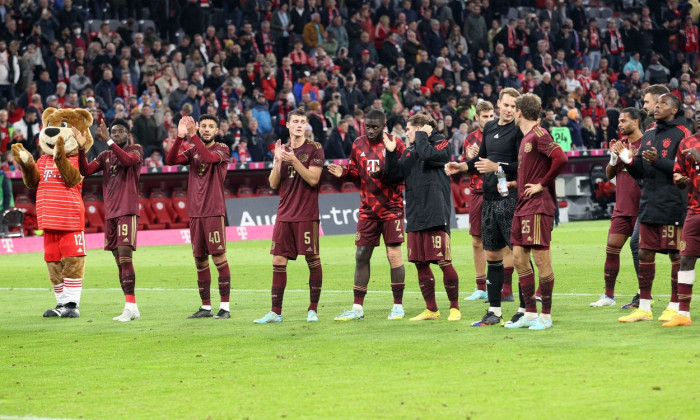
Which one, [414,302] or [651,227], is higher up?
[651,227]

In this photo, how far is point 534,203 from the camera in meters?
10.5

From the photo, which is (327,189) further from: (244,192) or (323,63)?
(323,63)

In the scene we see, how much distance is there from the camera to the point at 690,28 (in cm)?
4053

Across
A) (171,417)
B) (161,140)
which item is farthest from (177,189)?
(171,417)

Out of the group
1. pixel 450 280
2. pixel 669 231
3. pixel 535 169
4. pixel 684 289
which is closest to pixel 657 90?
pixel 669 231

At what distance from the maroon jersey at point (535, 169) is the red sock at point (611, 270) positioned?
7.77 ft

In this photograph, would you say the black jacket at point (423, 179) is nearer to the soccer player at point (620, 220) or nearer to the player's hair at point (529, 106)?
the player's hair at point (529, 106)

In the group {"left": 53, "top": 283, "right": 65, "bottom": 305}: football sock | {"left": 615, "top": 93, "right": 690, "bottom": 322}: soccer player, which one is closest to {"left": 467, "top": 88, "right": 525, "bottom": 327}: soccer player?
{"left": 615, "top": 93, "right": 690, "bottom": 322}: soccer player

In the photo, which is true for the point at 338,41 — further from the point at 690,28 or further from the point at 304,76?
the point at 690,28

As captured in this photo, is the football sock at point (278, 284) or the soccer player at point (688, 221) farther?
the football sock at point (278, 284)

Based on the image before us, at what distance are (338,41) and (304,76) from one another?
3907 mm

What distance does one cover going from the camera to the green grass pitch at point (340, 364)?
7.41 meters

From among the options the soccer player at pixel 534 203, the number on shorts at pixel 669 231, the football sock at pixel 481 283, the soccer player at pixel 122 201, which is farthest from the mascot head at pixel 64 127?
the number on shorts at pixel 669 231

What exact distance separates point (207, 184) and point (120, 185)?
1.06 metres
